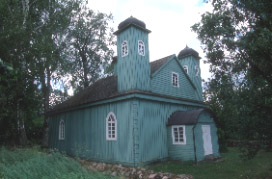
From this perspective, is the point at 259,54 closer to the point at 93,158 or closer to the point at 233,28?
the point at 233,28

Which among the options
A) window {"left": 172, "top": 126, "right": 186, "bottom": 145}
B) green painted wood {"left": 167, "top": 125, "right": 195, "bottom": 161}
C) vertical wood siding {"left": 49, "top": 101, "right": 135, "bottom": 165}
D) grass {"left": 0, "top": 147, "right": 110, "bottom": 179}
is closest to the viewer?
grass {"left": 0, "top": 147, "right": 110, "bottom": 179}

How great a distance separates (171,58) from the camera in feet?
54.0

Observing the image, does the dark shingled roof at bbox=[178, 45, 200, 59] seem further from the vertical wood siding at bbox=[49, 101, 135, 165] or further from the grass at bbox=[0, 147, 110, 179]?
the grass at bbox=[0, 147, 110, 179]

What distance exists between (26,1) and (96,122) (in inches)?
419

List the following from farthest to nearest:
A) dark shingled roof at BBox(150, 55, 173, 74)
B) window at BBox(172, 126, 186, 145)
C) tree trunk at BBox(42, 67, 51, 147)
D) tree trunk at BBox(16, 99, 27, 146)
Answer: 1. tree trunk at BBox(42, 67, 51, 147)
2. tree trunk at BBox(16, 99, 27, 146)
3. dark shingled roof at BBox(150, 55, 173, 74)
4. window at BBox(172, 126, 186, 145)

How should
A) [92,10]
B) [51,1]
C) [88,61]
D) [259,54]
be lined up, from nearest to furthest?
1. [259,54]
2. [51,1]
3. [92,10]
4. [88,61]

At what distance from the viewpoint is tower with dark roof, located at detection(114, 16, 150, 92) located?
44.8ft

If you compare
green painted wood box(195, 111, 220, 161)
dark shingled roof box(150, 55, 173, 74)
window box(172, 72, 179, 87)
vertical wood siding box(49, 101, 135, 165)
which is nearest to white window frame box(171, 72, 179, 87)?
window box(172, 72, 179, 87)

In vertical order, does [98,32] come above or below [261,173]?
above

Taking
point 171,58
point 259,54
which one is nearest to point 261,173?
point 259,54

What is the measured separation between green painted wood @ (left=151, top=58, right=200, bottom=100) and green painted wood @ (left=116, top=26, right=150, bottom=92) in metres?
0.98

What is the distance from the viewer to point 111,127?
14.0 m

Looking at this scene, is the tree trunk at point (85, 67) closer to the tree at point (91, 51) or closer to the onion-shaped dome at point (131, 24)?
the tree at point (91, 51)

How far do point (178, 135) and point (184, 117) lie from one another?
126 cm
